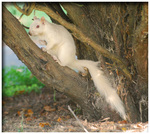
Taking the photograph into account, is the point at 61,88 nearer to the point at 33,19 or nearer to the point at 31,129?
the point at 31,129

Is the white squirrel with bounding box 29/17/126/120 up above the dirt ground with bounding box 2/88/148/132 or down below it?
above

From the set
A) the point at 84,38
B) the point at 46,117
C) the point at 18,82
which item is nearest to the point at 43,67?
the point at 84,38

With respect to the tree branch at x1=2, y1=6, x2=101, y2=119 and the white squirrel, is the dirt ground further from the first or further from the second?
the white squirrel

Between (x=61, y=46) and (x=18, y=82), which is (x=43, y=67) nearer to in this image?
A: (x=61, y=46)

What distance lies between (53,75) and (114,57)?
657 mm

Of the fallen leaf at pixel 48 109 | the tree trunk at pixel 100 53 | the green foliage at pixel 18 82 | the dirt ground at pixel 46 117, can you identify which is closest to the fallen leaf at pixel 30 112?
the dirt ground at pixel 46 117

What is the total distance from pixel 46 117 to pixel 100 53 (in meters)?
1.13

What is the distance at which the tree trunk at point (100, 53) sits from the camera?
6.79 feet

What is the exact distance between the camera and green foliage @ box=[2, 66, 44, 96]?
13.1ft

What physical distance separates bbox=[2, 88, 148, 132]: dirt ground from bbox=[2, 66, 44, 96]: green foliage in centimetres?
11

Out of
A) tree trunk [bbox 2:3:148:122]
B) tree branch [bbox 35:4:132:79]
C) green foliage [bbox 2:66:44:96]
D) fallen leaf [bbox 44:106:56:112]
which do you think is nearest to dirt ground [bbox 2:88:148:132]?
fallen leaf [bbox 44:106:56:112]

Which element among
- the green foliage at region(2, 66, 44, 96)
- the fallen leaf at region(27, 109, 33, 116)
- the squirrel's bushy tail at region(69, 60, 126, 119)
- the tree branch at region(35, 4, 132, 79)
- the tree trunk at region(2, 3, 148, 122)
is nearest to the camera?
the tree branch at region(35, 4, 132, 79)

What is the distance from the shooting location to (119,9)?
2.22 meters

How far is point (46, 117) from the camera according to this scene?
2705 mm
